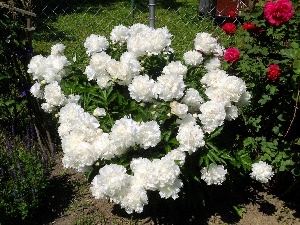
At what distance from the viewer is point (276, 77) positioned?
2.89 meters

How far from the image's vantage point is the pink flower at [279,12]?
2.82 metres

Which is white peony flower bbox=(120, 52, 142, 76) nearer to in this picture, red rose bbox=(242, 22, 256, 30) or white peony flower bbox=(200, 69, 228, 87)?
white peony flower bbox=(200, 69, 228, 87)

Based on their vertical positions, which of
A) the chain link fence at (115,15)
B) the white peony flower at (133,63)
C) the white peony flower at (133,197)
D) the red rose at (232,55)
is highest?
the chain link fence at (115,15)

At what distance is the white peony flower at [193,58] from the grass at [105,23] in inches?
136

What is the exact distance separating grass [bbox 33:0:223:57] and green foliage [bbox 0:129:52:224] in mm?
3335

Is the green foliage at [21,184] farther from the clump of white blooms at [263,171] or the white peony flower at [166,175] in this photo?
the clump of white blooms at [263,171]

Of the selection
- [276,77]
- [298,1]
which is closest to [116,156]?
[276,77]

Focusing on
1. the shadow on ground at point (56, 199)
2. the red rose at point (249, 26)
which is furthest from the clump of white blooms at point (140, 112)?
the shadow on ground at point (56, 199)

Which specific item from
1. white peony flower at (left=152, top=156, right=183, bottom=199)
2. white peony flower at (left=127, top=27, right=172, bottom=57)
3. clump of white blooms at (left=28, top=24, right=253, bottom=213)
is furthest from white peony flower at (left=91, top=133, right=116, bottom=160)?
white peony flower at (left=127, top=27, right=172, bottom=57)

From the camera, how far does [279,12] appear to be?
2.83m

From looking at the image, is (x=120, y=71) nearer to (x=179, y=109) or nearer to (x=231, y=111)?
(x=179, y=109)

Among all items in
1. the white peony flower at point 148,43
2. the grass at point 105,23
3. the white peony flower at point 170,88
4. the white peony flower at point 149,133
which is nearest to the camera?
the white peony flower at point 149,133

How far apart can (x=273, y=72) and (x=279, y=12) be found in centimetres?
38

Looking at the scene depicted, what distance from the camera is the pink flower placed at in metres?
2.82
